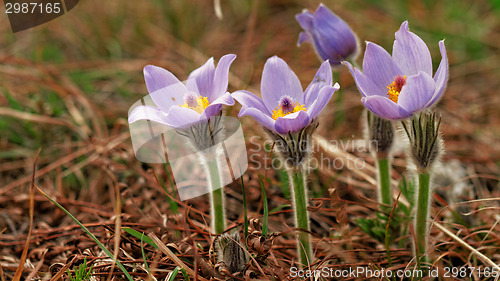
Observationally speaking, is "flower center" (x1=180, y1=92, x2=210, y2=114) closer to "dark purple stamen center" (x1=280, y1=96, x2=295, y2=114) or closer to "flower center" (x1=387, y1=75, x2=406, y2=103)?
"dark purple stamen center" (x1=280, y1=96, x2=295, y2=114)

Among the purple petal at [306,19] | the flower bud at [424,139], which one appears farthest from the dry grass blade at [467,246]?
the purple petal at [306,19]

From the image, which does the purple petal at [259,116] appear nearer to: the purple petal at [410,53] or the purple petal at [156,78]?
the purple petal at [156,78]

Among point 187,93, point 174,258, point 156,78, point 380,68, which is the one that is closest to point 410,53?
point 380,68

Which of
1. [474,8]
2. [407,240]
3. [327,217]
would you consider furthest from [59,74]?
[474,8]

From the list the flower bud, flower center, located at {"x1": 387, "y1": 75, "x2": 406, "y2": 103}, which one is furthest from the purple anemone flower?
the flower bud

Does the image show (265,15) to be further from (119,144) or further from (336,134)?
(119,144)

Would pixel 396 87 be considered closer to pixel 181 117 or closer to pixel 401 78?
pixel 401 78
